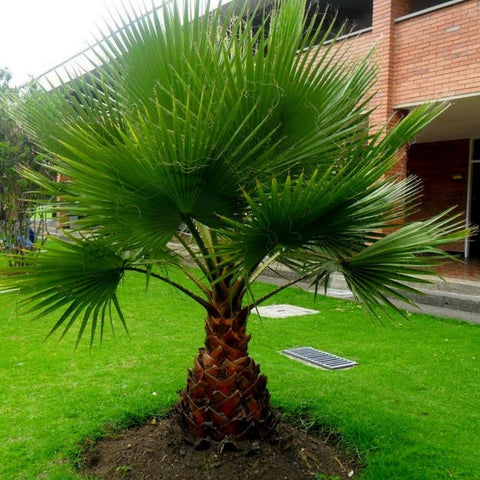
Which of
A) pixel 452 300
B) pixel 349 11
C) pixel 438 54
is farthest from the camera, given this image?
pixel 349 11

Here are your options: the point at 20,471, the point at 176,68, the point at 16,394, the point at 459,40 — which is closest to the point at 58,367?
the point at 16,394

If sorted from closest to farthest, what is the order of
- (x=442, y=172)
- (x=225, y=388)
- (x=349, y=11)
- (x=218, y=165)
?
1. (x=218, y=165)
2. (x=225, y=388)
3. (x=349, y=11)
4. (x=442, y=172)

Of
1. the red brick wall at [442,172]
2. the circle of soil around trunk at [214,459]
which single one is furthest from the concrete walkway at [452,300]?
the red brick wall at [442,172]

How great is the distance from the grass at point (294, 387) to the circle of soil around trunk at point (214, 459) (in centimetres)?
18

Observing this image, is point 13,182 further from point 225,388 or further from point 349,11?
point 225,388

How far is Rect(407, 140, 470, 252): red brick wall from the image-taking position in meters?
13.6

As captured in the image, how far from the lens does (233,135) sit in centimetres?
241

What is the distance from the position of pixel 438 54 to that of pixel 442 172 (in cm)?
597

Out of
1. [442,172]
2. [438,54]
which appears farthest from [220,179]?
[442,172]

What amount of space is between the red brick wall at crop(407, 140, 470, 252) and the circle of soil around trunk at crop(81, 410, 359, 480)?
11.2 metres

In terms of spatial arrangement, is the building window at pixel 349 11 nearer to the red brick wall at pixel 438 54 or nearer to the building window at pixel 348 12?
the building window at pixel 348 12

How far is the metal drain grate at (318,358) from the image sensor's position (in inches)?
213

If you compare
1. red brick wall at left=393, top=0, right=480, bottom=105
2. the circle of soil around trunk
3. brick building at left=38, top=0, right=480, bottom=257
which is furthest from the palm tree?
red brick wall at left=393, top=0, right=480, bottom=105

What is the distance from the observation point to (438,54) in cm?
870
